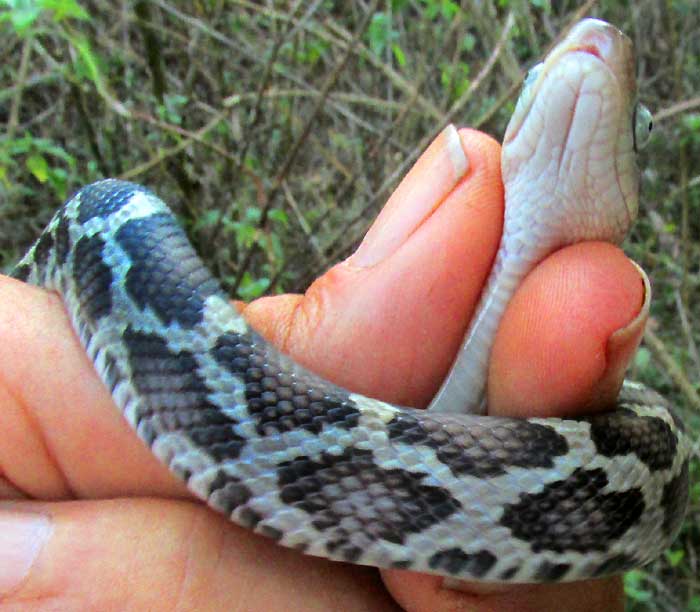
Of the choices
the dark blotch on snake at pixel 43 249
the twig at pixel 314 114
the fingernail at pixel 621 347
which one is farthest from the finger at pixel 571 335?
the twig at pixel 314 114

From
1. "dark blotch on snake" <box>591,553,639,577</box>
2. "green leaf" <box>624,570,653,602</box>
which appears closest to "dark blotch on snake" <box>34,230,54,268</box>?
"dark blotch on snake" <box>591,553,639,577</box>

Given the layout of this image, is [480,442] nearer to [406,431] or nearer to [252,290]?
[406,431]

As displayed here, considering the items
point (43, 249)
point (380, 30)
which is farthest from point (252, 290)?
point (43, 249)

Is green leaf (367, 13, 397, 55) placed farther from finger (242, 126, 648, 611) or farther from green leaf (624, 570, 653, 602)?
green leaf (624, 570, 653, 602)

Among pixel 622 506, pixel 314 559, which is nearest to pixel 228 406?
pixel 314 559

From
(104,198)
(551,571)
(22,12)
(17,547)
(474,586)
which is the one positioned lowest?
(474,586)

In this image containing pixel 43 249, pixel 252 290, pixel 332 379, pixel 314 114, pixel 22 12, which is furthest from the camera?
pixel 314 114

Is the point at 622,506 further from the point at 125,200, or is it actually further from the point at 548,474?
the point at 125,200

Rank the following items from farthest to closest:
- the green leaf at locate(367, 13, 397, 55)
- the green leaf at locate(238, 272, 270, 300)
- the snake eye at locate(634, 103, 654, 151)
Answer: the green leaf at locate(367, 13, 397, 55) < the green leaf at locate(238, 272, 270, 300) < the snake eye at locate(634, 103, 654, 151)
